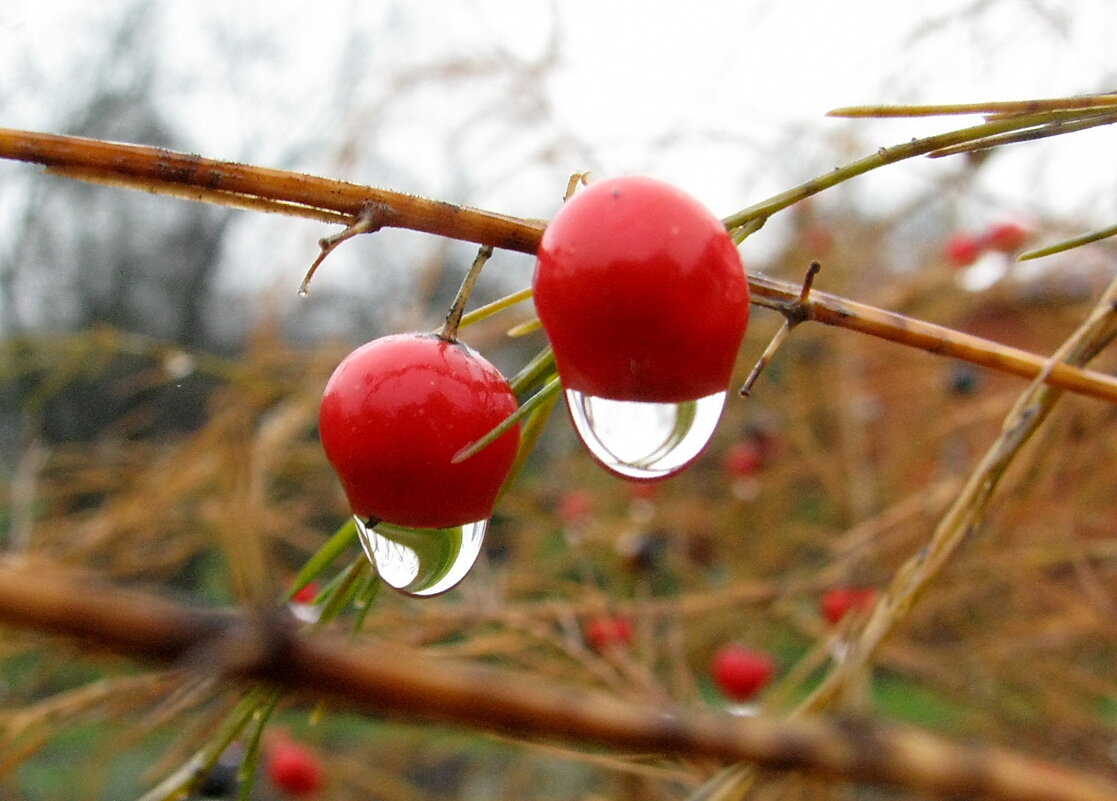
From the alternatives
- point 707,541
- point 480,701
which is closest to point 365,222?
point 480,701

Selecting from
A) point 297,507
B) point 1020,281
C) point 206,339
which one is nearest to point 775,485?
point 1020,281

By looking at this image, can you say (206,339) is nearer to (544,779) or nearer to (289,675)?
(544,779)

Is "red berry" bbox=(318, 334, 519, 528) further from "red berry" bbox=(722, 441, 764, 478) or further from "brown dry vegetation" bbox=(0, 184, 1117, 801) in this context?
"red berry" bbox=(722, 441, 764, 478)

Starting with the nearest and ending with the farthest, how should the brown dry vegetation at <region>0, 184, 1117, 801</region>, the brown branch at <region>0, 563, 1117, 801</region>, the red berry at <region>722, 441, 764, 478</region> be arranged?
the brown branch at <region>0, 563, 1117, 801</region>, the brown dry vegetation at <region>0, 184, 1117, 801</region>, the red berry at <region>722, 441, 764, 478</region>

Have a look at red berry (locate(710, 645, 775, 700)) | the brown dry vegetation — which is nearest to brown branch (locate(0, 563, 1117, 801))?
the brown dry vegetation

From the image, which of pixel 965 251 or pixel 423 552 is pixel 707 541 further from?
pixel 423 552

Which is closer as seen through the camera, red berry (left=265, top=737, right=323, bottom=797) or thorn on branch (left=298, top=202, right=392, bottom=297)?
thorn on branch (left=298, top=202, right=392, bottom=297)

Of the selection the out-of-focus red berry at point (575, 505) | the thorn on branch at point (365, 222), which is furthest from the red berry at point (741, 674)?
the thorn on branch at point (365, 222)
